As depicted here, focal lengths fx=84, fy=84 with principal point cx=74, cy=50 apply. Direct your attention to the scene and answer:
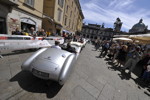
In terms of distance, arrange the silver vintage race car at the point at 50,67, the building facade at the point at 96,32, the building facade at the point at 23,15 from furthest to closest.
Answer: the building facade at the point at 96,32 < the building facade at the point at 23,15 < the silver vintage race car at the point at 50,67

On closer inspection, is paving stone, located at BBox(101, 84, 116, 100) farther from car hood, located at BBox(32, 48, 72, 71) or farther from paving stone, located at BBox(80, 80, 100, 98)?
car hood, located at BBox(32, 48, 72, 71)

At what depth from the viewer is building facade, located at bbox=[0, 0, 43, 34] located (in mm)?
7375

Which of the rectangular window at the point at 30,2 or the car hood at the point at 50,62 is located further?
the rectangular window at the point at 30,2

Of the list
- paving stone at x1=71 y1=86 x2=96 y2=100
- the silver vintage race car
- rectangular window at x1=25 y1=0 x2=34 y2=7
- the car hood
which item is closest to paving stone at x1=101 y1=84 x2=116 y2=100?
paving stone at x1=71 y1=86 x2=96 y2=100

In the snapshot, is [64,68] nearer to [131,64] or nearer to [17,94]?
[17,94]

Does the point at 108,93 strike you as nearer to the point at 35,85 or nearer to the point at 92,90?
the point at 92,90

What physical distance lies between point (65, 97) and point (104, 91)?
1375mm

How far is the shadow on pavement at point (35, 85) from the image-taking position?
221 centimetres

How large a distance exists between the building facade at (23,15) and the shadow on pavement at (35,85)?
274 inches

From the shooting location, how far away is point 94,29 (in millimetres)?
56281

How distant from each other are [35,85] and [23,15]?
28.9 feet

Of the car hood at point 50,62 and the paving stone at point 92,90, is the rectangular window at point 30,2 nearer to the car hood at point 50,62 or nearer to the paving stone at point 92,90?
the car hood at point 50,62

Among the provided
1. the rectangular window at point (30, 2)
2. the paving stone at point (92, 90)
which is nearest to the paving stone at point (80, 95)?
the paving stone at point (92, 90)

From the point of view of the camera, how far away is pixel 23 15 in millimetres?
8648
